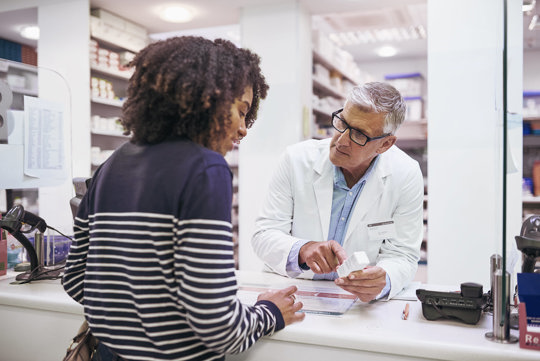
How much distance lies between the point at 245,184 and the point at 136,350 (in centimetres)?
411

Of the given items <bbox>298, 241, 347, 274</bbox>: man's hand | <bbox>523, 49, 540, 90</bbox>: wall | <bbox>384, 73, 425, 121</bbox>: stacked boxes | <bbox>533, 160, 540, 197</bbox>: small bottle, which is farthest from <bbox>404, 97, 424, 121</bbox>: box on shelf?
<bbox>298, 241, 347, 274</bbox>: man's hand

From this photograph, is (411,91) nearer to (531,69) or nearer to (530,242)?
(531,69)

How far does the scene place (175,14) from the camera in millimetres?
5488

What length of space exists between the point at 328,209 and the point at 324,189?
0.09m

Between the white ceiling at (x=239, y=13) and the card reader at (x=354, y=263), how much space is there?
13.3ft

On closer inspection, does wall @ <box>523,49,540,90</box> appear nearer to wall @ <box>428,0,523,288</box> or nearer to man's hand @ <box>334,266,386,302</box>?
wall @ <box>428,0,523,288</box>

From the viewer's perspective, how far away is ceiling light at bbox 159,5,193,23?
211 inches

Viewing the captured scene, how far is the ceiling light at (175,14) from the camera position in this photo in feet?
17.5

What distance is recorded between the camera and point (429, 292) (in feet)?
4.67

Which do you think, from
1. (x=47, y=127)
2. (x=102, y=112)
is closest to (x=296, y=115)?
(x=102, y=112)

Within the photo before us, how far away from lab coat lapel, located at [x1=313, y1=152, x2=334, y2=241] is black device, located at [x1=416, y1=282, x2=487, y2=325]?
745 millimetres

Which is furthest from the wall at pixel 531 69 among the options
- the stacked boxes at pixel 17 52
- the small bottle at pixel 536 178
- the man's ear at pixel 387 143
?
the stacked boxes at pixel 17 52

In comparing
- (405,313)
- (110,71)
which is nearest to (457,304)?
(405,313)

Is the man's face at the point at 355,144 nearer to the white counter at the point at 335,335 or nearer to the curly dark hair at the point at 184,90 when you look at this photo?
the white counter at the point at 335,335
